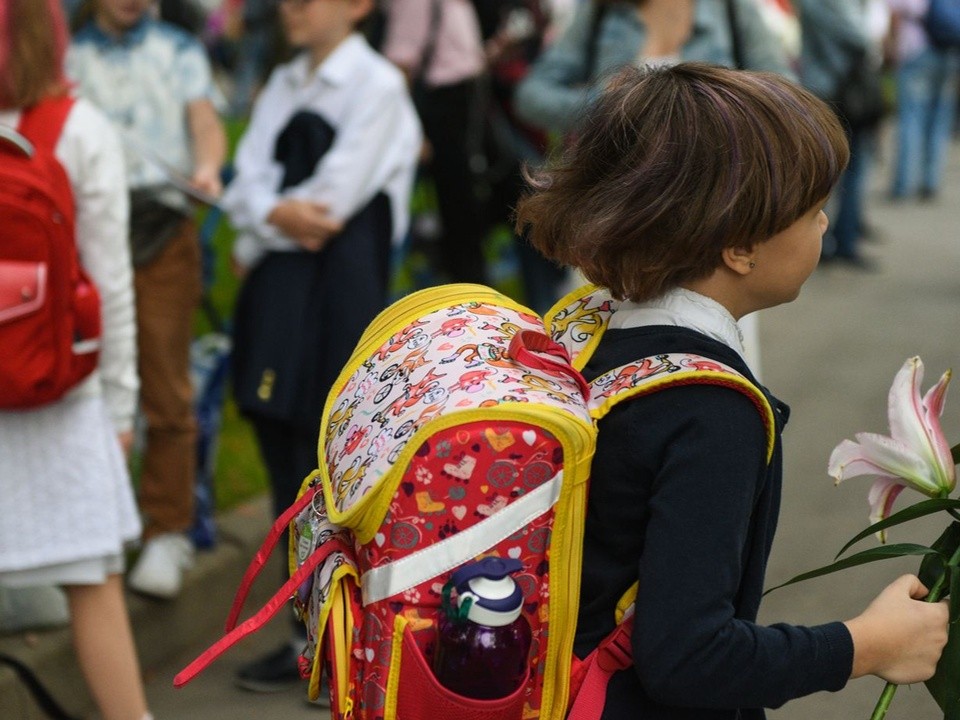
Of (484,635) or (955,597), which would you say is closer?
(484,635)

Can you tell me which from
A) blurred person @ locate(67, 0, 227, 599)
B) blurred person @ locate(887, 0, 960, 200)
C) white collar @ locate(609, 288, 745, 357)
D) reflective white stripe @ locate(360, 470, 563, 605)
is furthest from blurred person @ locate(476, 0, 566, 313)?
blurred person @ locate(887, 0, 960, 200)

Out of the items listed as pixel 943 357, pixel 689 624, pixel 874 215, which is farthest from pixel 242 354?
pixel 874 215

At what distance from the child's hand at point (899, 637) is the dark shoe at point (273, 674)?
253cm

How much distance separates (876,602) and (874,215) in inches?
408

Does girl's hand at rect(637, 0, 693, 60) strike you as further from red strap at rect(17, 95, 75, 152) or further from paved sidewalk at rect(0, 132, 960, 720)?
red strap at rect(17, 95, 75, 152)

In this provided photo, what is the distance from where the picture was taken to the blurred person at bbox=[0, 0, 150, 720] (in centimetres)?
309

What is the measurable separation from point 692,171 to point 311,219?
2108 millimetres

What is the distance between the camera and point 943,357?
7293 millimetres

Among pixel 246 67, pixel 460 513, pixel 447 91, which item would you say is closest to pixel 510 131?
pixel 447 91

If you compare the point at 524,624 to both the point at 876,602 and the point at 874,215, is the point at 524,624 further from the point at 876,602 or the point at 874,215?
the point at 874,215

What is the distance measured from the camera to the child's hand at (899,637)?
1.75 metres

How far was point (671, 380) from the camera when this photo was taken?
1.66 meters

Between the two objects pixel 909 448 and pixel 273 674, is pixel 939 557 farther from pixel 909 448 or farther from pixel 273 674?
pixel 273 674

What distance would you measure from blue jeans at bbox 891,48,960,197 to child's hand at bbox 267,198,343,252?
8.86 metres
